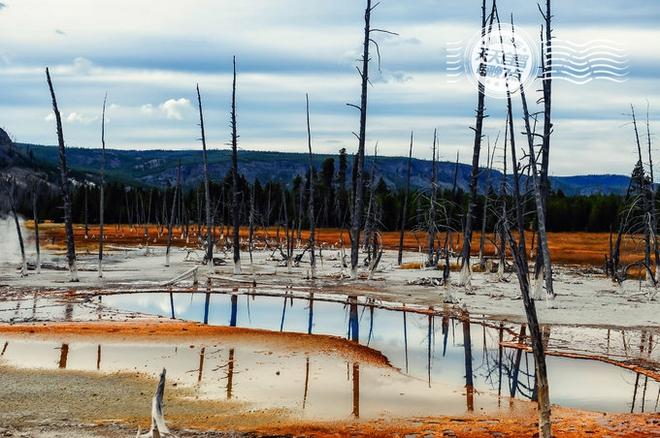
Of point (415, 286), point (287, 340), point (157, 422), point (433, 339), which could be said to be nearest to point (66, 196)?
point (415, 286)

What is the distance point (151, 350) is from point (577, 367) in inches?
439

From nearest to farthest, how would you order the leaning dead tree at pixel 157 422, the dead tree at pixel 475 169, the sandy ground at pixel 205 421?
1. the leaning dead tree at pixel 157 422
2. the sandy ground at pixel 205 421
3. the dead tree at pixel 475 169

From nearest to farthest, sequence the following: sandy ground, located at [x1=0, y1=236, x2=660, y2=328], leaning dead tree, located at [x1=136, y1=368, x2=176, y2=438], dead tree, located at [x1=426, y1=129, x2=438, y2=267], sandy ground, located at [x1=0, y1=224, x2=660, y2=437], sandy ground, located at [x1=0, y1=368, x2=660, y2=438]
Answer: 1. leaning dead tree, located at [x1=136, y1=368, x2=176, y2=438]
2. sandy ground, located at [x1=0, y1=368, x2=660, y2=438]
3. sandy ground, located at [x1=0, y1=224, x2=660, y2=437]
4. sandy ground, located at [x1=0, y1=236, x2=660, y2=328]
5. dead tree, located at [x1=426, y1=129, x2=438, y2=267]

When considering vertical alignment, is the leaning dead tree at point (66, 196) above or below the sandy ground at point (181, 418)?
above

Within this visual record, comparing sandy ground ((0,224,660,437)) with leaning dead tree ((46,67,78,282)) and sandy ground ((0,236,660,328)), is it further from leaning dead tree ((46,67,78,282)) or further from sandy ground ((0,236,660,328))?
leaning dead tree ((46,67,78,282))

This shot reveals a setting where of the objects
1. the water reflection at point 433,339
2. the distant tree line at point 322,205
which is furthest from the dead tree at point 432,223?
the distant tree line at point 322,205

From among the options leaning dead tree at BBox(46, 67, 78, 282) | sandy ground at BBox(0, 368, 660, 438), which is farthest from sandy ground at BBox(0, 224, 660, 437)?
leaning dead tree at BBox(46, 67, 78, 282)

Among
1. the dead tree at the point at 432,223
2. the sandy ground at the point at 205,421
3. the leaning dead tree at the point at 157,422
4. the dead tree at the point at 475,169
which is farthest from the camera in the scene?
the dead tree at the point at 432,223

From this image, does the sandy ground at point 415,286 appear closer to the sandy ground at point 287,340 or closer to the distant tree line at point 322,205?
the sandy ground at point 287,340

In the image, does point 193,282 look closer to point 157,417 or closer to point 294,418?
point 294,418

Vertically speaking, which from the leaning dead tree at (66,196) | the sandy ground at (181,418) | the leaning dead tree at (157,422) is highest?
the leaning dead tree at (66,196)

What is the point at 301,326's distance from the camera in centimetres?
2377

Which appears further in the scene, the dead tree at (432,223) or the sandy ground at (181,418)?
the dead tree at (432,223)

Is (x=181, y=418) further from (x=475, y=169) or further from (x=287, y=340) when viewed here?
(x=475, y=169)
